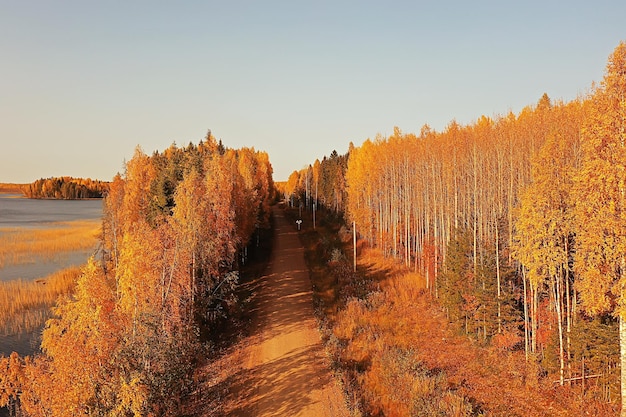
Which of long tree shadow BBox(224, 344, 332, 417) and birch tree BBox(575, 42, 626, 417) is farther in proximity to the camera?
long tree shadow BBox(224, 344, 332, 417)

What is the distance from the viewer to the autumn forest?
1627cm

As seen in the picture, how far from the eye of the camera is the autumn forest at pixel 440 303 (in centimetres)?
1627

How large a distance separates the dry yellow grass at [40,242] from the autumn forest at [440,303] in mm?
23124

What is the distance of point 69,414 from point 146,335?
13.6 feet

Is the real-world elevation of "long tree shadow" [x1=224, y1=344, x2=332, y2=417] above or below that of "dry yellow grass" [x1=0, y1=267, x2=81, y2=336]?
below

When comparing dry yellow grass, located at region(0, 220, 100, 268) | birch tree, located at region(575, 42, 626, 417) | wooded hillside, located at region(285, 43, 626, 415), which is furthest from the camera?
dry yellow grass, located at region(0, 220, 100, 268)

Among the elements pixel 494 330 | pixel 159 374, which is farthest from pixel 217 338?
pixel 494 330

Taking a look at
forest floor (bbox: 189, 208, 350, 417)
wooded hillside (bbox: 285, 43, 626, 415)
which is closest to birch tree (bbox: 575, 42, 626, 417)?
wooded hillside (bbox: 285, 43, 626, 415)

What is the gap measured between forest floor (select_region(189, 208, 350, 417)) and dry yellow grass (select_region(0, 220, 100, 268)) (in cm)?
4254

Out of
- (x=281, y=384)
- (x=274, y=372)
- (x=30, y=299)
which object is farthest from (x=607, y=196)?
(x=30, y=299)

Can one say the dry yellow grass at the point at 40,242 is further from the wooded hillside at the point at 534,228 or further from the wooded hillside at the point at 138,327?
the wooded hillside at the point at 534,228

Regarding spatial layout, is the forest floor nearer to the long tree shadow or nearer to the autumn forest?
the long tree shadow

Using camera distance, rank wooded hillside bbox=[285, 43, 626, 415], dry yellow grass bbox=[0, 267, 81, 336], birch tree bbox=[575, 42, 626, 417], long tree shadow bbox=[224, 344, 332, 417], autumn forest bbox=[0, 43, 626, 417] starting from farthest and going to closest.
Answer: dry yellow grass bbox=[0, 267, 81, 336]
long tree shadow bbox=[224, 344, 332, 417]
autumn forest bbox=[0, 43, 626, 417]
wooded hillside bbox=[285, 43, 626, 415]
birch tree bbox=[575, 42, 626, 417]

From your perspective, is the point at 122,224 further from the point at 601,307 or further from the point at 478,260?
the point at 601,307
